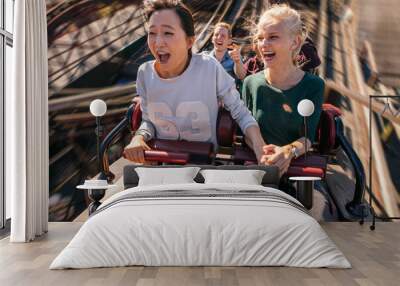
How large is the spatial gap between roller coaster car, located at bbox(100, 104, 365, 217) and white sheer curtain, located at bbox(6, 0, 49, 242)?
3.57ft

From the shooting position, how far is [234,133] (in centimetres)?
684

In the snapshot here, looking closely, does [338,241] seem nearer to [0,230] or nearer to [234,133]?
[234,133]

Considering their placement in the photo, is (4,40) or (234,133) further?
(234,133)

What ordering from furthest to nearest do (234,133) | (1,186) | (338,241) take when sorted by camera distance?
(234,133) < (1,186) < (338,241)

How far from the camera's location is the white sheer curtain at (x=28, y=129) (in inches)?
227

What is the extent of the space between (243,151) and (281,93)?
0.83 m

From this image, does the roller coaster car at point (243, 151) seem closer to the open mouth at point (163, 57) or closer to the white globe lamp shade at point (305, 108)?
the white globe lamp shade at point (305, 108)

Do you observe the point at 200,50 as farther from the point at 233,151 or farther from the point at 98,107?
the point at 98,107

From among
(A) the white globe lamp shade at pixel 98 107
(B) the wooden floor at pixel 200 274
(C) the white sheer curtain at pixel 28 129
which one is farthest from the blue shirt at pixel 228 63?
(B) the wooden floor at pixel 200 274

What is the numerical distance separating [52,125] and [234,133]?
2.27 meters

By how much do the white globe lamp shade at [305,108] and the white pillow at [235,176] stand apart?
899 mm

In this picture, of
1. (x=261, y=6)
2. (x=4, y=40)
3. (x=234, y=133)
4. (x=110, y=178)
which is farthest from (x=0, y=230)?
(x=261, y=6)

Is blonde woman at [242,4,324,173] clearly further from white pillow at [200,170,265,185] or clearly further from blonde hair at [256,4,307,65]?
white pillow at [200,170,265,185]

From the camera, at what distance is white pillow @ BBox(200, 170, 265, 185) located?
20.3 feet
